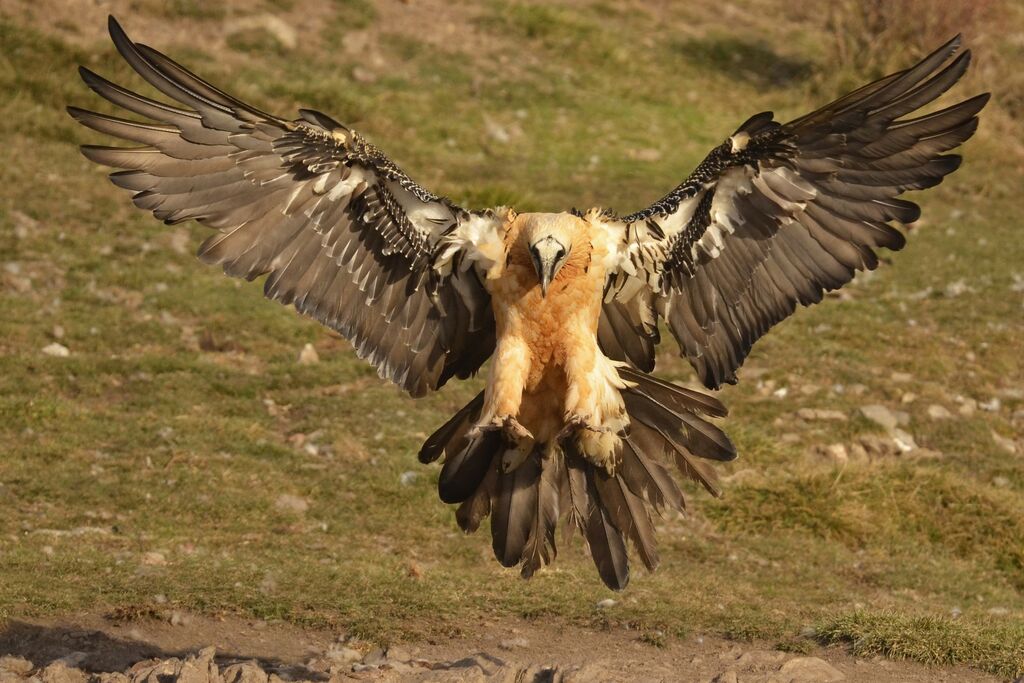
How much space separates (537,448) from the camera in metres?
6.55

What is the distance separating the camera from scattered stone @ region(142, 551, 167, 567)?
7.57 meters

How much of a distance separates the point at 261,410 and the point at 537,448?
3654mm

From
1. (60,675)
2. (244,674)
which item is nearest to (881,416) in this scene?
(244,674)

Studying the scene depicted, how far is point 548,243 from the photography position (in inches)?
233

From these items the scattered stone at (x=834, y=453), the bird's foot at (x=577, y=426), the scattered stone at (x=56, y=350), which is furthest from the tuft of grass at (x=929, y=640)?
the scattered stone at (x=56, y=350)

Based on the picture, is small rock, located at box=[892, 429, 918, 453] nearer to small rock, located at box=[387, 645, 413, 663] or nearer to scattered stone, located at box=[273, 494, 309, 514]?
scattered stone, located at box=[273, 494, 309, 514]

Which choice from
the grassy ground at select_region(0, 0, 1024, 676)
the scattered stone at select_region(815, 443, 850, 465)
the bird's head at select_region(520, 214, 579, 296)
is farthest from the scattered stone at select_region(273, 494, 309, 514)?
the scattered stone at select_region(815, 443, 850, 465)

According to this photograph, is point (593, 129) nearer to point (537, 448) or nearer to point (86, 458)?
point (86, 458)

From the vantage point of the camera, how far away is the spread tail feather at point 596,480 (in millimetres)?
6348

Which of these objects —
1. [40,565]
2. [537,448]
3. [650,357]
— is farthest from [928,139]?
[40,565]

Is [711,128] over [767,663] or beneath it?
over

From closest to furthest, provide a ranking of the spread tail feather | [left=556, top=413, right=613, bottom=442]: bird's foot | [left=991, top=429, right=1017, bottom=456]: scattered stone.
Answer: [left=556, top=413, right=613, bottom=442]: bird's foot < the spread tail feather < [left=991, top=429, right=1017, bottom=456]: scattered stone

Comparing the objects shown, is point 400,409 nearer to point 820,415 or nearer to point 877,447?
point 820,415

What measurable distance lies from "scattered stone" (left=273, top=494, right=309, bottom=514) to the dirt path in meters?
1.52
